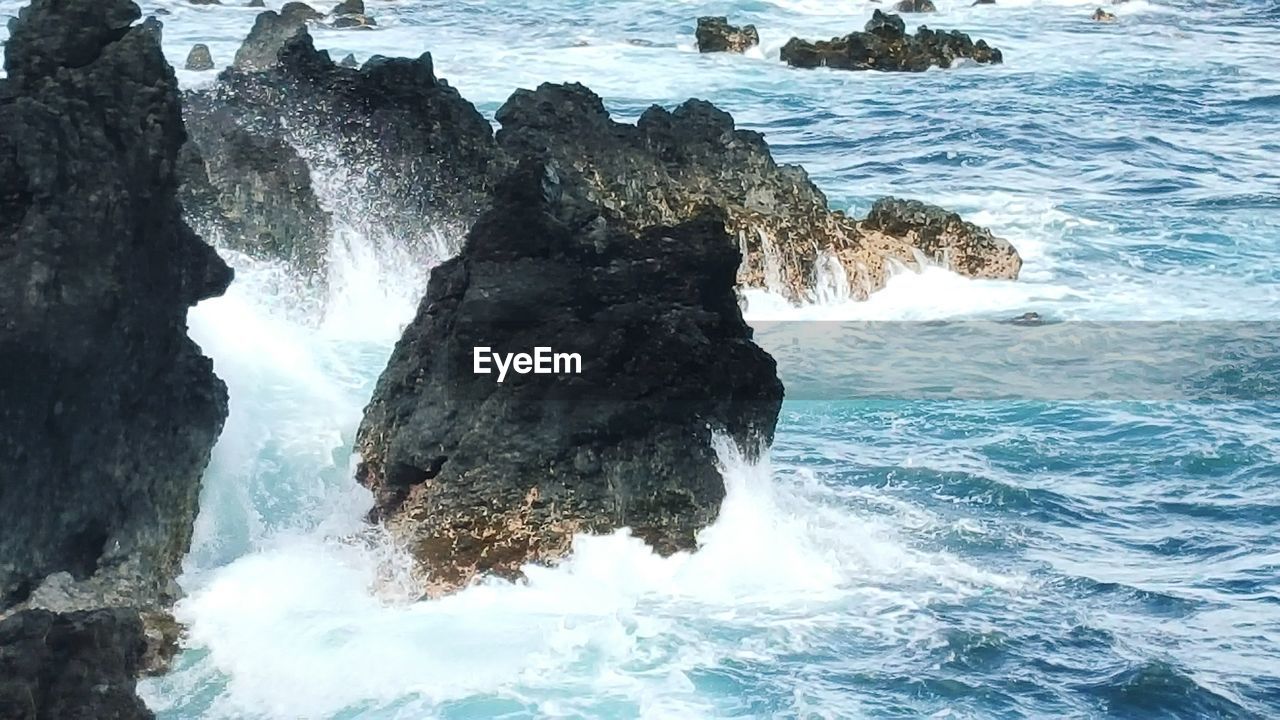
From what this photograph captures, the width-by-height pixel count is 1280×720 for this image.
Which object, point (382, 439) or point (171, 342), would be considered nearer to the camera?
point (171, 342)

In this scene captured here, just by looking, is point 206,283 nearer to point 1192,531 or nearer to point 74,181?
point 74,181

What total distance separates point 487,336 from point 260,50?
65.1 feet

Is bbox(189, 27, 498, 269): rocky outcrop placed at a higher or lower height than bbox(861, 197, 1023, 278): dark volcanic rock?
higher

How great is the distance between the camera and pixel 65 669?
1043 centimetres

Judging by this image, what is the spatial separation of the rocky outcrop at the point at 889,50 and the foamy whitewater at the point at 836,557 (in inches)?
656

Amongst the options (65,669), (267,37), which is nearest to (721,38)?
(267,37)

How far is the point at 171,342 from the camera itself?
1387cm

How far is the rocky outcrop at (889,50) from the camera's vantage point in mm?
47031

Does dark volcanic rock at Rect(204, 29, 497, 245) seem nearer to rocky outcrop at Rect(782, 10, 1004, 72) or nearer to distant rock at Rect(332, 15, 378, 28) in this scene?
rocky outcrop at Rect(782, 10, 1004, 72)

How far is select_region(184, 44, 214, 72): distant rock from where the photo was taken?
4294 cm

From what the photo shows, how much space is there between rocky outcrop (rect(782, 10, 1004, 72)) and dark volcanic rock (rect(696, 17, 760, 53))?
6.63 feet

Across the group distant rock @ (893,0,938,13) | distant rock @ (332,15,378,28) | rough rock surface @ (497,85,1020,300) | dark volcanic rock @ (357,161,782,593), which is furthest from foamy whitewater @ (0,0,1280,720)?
distant rock @ (893,0,938,13)

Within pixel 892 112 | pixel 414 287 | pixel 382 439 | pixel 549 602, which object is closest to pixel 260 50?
pixel 414 287

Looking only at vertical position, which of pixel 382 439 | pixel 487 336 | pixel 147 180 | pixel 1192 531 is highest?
pixel 147 180
